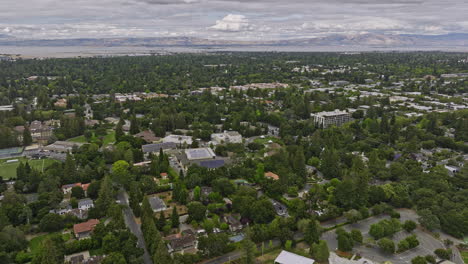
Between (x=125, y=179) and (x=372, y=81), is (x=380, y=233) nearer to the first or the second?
(x=125, y=179)

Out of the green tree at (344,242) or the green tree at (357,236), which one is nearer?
the green tree at (344,242)

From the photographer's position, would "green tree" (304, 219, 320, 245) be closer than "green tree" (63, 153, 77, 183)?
Yes

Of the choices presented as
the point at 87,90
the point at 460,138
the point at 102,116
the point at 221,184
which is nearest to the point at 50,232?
the point at 221,184

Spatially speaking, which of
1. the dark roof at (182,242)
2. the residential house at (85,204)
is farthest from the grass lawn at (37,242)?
the dark roof at (182,242)

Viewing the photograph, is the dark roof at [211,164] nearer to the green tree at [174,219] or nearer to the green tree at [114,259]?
the green tree at [174,219]

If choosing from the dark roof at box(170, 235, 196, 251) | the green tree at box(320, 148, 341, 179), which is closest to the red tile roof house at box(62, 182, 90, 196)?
the dark roof at box(170, 235, 196, 251)

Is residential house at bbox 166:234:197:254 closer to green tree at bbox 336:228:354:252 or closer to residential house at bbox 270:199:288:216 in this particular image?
residential house at bbox 270:199:288:216

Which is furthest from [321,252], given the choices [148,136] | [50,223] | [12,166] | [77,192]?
[12,166]
